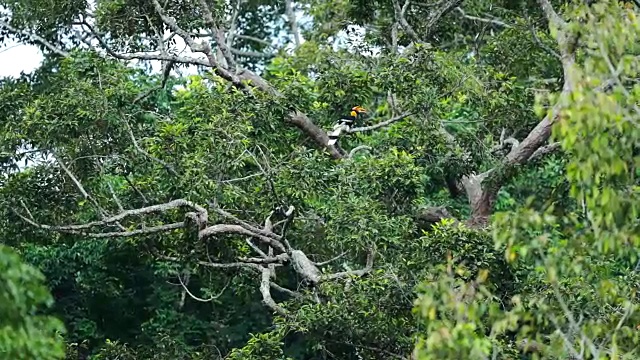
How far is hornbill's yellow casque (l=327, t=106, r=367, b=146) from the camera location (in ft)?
32.0

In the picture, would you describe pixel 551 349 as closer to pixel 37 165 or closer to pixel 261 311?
pixel 37 165

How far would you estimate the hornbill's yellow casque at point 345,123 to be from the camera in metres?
9.77

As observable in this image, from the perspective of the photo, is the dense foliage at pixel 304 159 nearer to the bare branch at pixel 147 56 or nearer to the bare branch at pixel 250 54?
the bare branch at pixel 147 56

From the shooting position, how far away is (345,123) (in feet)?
32.3

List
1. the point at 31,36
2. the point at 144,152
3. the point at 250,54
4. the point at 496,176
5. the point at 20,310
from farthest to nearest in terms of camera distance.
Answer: the point at 250,54
the point at 31,36
the point at 496,176
the point at 144,152
the point at 20,310

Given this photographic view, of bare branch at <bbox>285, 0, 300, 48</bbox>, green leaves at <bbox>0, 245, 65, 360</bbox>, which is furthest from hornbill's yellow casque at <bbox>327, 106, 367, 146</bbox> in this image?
bare branch at <bbox>285, 0, 300, 48</bbox>

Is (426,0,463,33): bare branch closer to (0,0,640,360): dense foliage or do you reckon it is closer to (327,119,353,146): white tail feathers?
(0,0,640,360): dense foliage

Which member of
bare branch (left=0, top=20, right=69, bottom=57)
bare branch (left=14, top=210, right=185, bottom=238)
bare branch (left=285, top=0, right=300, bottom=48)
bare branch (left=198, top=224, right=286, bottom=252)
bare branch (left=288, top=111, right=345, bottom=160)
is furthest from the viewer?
bare branch (left=285, top=0, right=300, bottom=48)

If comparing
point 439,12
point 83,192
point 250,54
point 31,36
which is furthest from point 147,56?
point 250,54

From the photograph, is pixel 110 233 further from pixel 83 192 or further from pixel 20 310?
pixel 20 310

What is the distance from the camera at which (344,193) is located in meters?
8.74

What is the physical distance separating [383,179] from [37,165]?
2.77 meters

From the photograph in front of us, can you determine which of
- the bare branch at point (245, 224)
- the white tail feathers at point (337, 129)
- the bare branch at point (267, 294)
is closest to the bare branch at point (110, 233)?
the bare branch at point (245, 224)

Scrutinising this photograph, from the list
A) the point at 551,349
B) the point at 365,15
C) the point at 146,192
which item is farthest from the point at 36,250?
the point at 551,349
